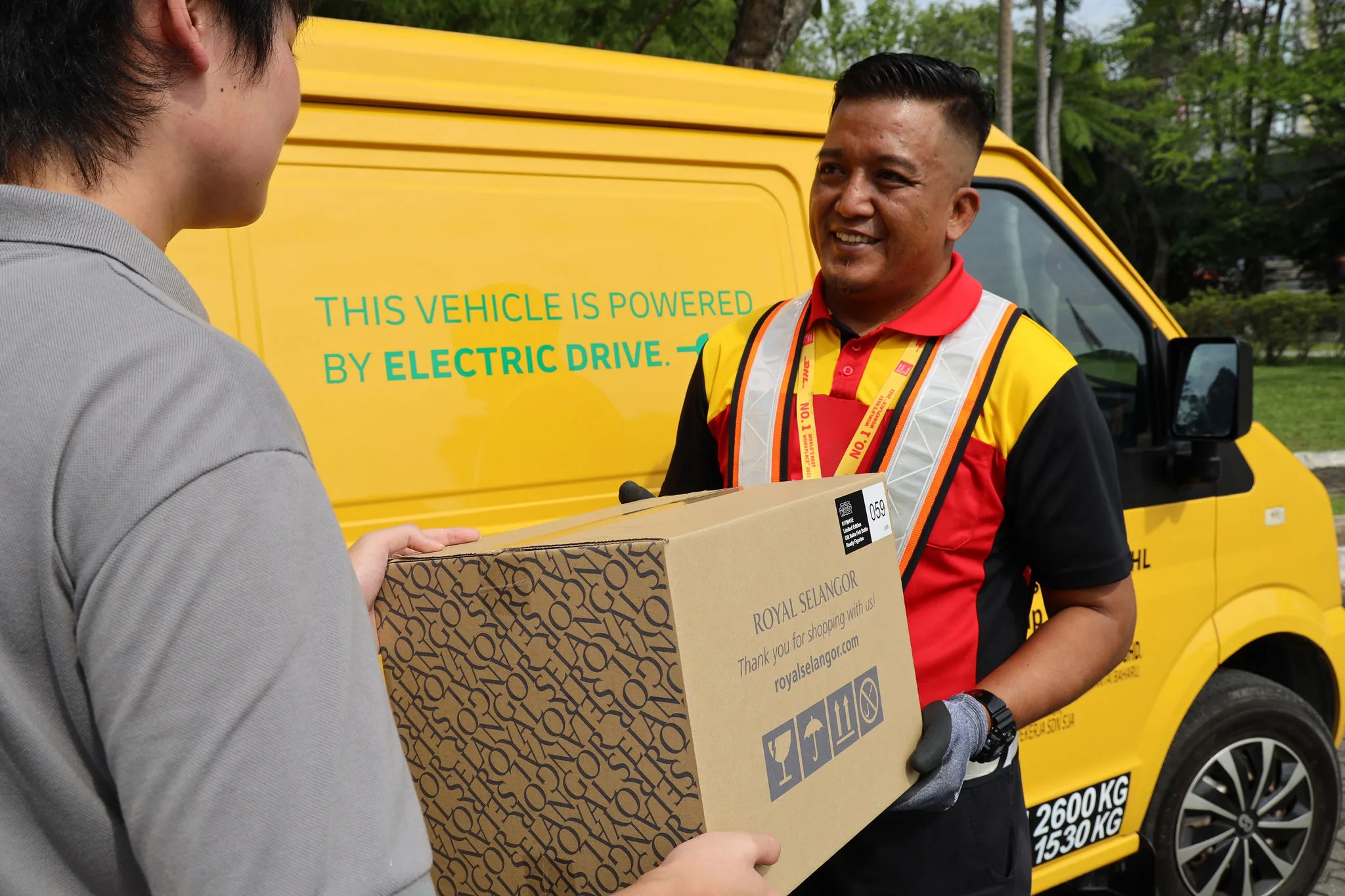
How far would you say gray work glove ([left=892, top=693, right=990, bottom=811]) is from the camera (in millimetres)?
1419

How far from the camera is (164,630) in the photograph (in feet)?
A: 2.18

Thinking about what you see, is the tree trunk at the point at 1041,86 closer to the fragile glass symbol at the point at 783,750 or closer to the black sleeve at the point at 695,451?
the black sleeve at the point at 695,451

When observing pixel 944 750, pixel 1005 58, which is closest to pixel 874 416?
pixel 944 750

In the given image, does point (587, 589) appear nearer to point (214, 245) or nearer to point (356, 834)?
point (356, 834)

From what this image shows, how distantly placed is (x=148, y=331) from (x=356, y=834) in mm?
344

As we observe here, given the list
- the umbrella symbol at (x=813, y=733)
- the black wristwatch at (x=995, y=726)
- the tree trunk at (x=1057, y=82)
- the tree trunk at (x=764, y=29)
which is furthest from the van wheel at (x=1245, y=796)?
the tree trunk at (x=1057, y=82)

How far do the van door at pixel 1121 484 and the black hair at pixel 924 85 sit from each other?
69 centimetres

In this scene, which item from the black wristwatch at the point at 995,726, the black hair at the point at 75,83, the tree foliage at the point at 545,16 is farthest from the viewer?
the tree foliage at the point at 545,16

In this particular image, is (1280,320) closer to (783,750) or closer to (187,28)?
(783,750)

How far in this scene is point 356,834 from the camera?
0.70m

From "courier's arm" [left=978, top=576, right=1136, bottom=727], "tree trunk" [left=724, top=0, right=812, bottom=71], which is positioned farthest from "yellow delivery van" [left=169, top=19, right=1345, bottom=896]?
"tree trunk" [left=724, top=0, right=812, bottom=71]

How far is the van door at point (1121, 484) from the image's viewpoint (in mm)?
2705

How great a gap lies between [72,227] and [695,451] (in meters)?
1.33

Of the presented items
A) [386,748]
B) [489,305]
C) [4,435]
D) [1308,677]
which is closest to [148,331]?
[4,435]
